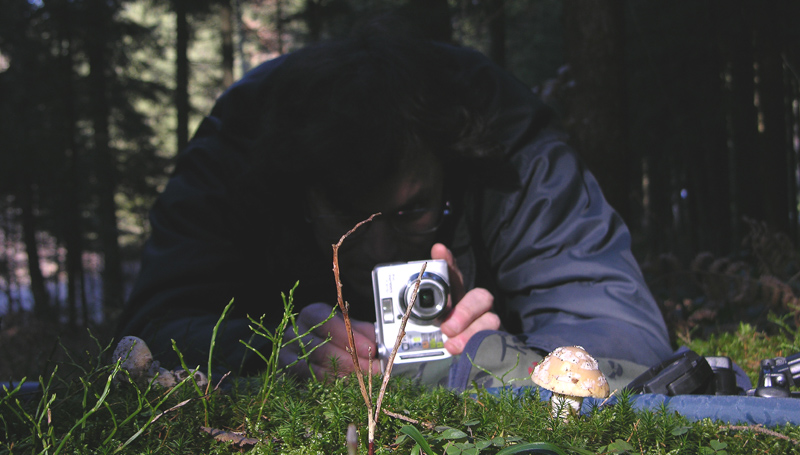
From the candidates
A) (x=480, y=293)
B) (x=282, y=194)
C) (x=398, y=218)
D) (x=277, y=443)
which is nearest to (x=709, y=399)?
(x=480, y=293)

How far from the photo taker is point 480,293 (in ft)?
7.60

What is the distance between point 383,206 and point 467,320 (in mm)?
805

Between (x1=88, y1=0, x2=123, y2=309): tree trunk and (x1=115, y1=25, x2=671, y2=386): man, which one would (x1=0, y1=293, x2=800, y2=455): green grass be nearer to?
(x1=115, y1=25, x2=671, y2=386): man

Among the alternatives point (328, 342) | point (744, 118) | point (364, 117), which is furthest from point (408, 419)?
point (744, 118)

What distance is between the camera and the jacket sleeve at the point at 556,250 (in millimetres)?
2324

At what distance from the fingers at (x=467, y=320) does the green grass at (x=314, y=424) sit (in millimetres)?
824

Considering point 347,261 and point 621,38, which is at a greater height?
point 621,38

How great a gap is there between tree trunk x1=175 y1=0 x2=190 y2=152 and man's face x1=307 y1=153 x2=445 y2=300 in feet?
36.1

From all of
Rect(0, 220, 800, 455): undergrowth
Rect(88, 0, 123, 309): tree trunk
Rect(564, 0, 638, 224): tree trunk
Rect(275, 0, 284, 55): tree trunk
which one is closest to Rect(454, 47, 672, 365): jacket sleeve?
Rect(0, 220, 800, 455): undergrowth

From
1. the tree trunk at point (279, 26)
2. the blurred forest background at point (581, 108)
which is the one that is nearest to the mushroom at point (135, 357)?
the blurred forest background at point (581, 108)

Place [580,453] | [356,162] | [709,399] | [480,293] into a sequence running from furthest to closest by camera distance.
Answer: [356,162], [480,293], [709,399], [580,453]

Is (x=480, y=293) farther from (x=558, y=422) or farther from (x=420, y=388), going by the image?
(x=558, y=422)

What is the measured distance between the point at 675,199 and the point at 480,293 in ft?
63.0

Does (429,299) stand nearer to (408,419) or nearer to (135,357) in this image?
(408,419)
